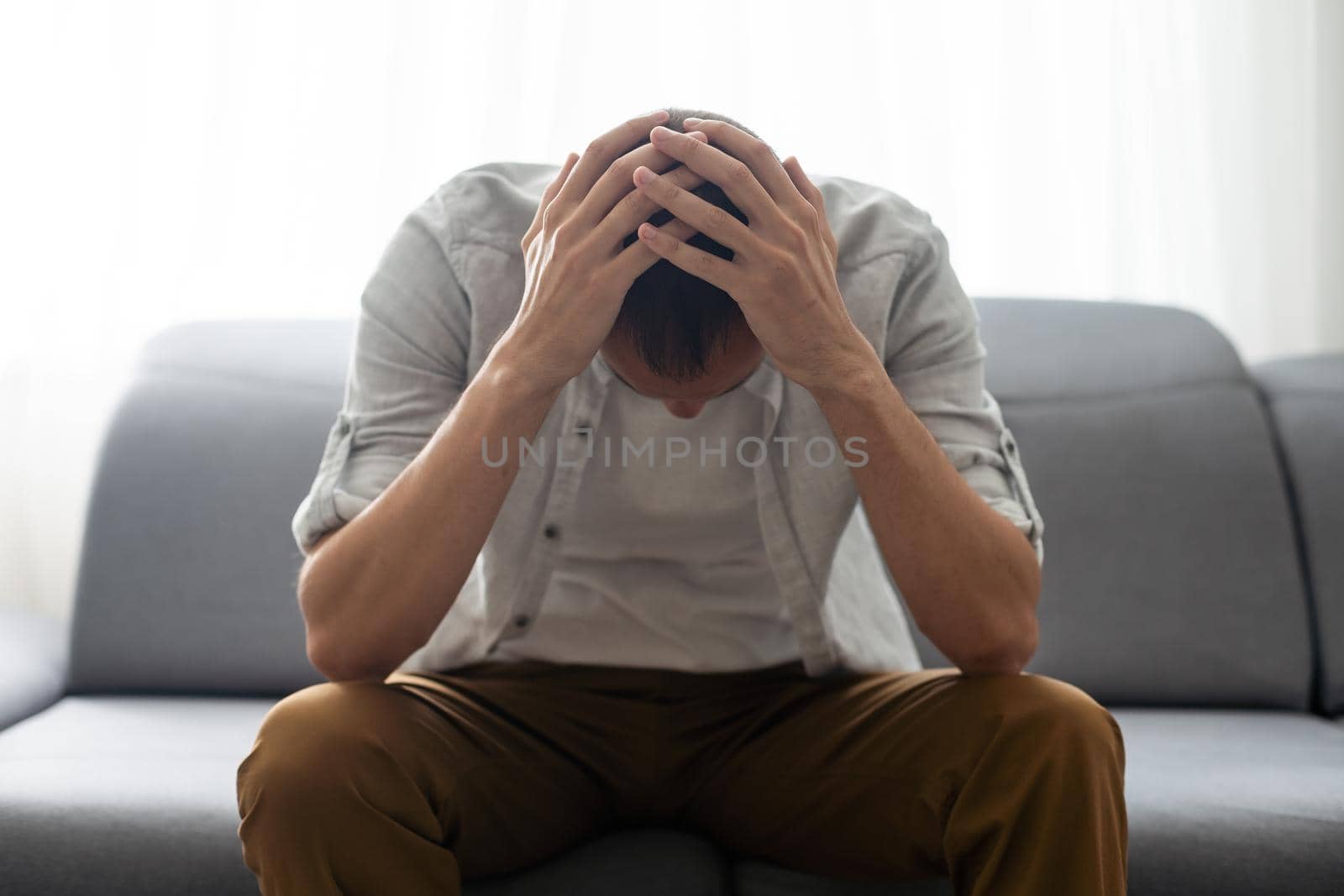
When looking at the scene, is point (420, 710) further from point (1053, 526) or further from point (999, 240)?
point (999, 240)

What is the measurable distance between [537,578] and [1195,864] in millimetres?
702

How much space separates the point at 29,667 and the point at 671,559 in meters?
0.89

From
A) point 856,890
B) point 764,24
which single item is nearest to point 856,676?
point 856,890

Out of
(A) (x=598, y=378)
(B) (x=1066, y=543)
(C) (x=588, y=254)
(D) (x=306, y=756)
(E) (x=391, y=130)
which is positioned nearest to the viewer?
(D) (x=306, y=756)

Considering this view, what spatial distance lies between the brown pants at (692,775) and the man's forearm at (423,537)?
2.3 inches

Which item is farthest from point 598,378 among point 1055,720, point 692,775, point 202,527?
point 202,527

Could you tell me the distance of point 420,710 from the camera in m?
1.03

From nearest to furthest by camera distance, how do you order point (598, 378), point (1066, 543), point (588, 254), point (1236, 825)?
1. point (588, 254)
2. point (1236, 825)
3. point (598, 378)
4. point (1066, 543)

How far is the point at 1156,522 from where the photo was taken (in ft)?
5.30

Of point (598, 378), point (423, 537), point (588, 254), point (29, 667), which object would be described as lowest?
point (29, 667)

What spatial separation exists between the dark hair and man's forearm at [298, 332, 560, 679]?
0.10 metres

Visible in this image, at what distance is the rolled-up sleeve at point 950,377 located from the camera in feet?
3.73

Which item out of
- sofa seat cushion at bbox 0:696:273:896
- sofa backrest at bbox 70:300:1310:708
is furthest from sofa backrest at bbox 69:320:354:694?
sofa seat cushion at bbox 0:696:273:896

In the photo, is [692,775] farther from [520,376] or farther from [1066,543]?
[1066,543]
